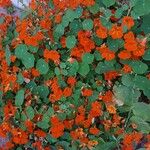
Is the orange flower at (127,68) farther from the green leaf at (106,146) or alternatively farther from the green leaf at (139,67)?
the green leaf at (106,146)

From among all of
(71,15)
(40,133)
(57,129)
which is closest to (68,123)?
(57,129)

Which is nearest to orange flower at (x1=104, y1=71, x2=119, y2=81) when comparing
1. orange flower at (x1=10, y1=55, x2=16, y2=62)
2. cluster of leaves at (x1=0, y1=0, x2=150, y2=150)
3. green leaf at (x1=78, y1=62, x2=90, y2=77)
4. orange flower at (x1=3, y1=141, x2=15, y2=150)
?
cluster of leaves at (x1=0, y1=0, x2=150, y2=150)

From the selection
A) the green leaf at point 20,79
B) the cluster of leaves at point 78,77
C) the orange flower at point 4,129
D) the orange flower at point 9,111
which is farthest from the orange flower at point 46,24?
the orange flower at point 4,129

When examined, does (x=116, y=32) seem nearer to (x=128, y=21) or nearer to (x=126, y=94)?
(x=128, y=21)

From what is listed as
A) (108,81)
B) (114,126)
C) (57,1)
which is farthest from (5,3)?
(114,126)

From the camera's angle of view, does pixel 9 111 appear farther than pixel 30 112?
Yes

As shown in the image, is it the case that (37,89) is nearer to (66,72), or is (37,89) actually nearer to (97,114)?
(66,72)

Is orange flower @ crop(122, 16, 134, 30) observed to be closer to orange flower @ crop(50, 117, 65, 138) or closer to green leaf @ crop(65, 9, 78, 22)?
green leaf @ crop(65, 9, 78, 22)
